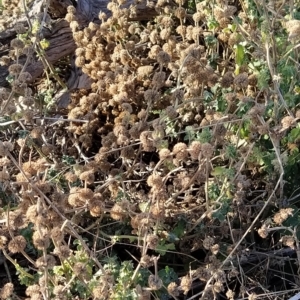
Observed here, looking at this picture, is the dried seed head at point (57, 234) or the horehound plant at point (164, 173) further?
the horehound plant at point (164, 173)

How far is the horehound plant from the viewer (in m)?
1.53

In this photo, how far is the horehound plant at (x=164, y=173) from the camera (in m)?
1.53

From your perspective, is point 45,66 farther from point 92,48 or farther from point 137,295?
point 137,295

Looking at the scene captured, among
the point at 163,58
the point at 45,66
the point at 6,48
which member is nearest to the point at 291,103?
the point at 163,58

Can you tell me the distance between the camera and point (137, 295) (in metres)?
1.53

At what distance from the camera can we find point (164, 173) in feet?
6.40

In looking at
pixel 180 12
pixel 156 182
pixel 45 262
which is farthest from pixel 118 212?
pixel 180 12

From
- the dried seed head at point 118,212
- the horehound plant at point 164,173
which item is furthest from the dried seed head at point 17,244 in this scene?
the dried seed head at point 118,212

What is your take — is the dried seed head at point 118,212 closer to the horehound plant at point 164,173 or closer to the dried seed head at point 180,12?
the horehound plant at point 164,173

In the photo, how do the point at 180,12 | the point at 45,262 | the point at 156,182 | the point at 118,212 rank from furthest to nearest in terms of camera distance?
1. the point at 180,12
2. the point at 118,212
3. the point at 156,182
4. the point at 45,262

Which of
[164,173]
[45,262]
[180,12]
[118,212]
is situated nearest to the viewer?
[45,262]

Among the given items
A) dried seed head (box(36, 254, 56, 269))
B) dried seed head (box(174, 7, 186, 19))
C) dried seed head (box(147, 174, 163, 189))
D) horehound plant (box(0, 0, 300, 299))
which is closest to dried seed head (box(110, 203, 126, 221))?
horehound plant (box(0, 0, 300, 299))


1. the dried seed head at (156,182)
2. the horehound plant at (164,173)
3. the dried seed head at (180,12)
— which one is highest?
the dried seed head at (180,12)

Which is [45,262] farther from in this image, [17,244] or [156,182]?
[156,182]
